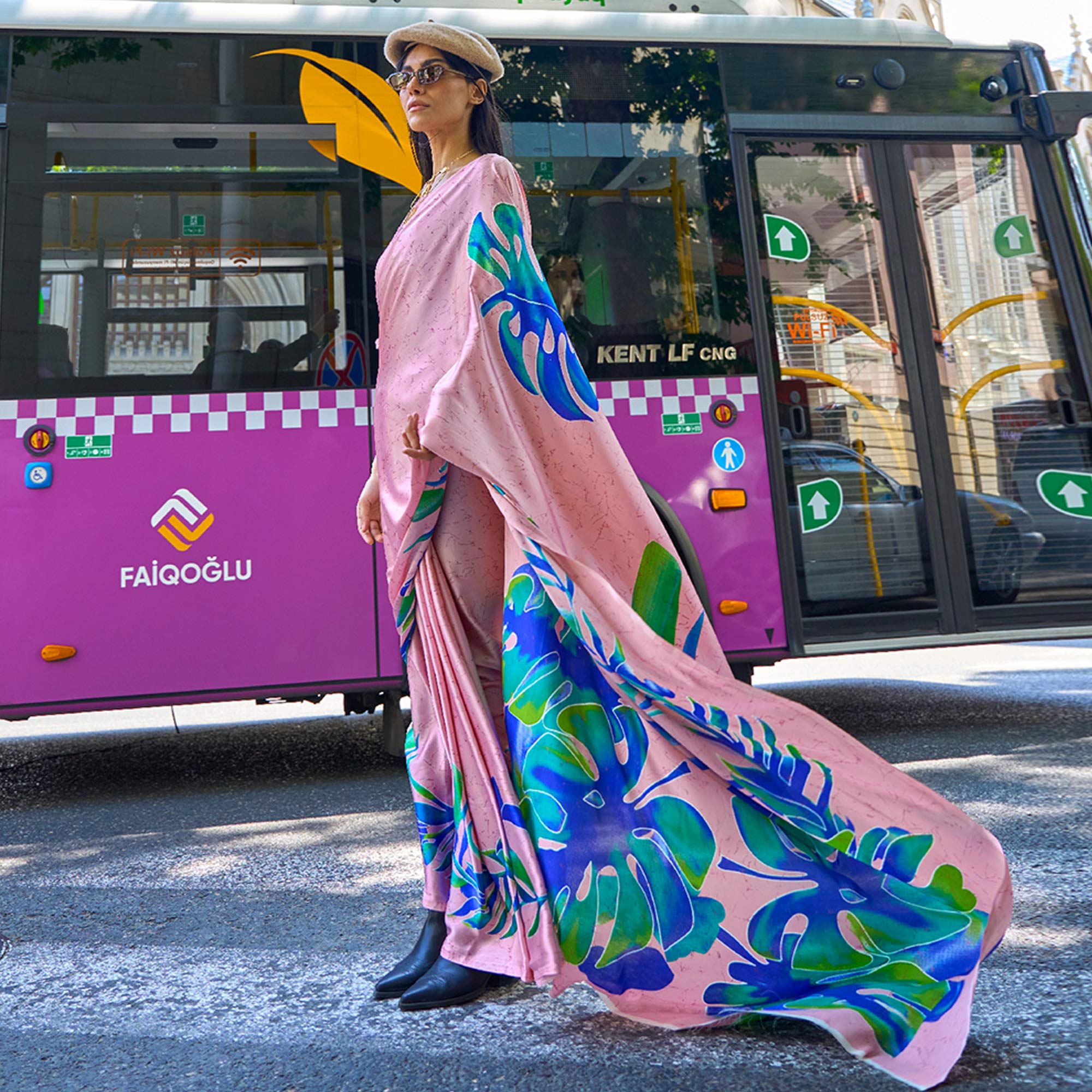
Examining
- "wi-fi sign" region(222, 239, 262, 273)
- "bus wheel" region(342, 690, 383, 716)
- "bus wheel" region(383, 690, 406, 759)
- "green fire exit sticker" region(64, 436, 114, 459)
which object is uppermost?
"wi-fi sign" region(222, 239, 262, 273)

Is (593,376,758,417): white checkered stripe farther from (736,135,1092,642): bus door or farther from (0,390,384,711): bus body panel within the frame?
(0,390,384,711): bus body panel

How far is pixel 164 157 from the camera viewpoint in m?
4.66

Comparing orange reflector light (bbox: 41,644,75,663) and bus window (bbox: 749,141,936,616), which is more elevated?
bus window (bbox: 749,141,936,616)

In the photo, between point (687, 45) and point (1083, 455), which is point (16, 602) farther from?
point (1083, 455)

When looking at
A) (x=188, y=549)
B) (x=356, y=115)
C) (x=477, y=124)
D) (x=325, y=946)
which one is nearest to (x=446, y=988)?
(x=325, y=946)

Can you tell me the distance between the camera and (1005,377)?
Result: 5.15 m

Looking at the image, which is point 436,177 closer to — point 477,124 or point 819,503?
point 477,124

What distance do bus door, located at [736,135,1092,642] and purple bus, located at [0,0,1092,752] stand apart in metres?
0.01

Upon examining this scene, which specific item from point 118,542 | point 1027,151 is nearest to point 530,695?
point 118,542

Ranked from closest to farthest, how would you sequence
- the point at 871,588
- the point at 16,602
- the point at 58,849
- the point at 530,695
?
the point at 530,695, the point at 58,849, the point at 16,602, the point at 871,588

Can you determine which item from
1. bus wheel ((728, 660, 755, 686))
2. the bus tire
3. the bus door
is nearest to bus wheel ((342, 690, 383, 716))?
the bus tire

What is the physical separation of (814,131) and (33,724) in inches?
250

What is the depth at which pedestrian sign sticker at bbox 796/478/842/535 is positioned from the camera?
4.97 m

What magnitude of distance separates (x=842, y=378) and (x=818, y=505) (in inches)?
23.2
